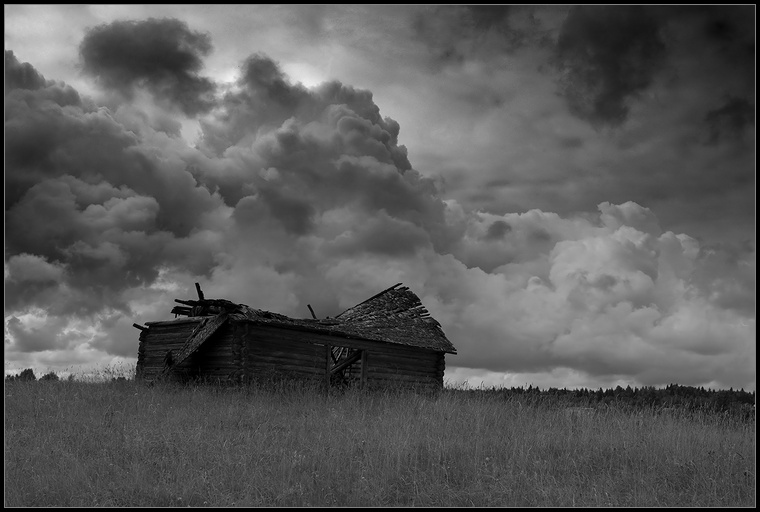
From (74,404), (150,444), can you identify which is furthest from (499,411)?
(74,404)

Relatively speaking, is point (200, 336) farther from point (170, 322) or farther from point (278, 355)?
point (170, 322)

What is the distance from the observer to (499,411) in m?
16.0

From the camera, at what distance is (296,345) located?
83.5 feet

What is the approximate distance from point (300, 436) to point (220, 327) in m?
13.9

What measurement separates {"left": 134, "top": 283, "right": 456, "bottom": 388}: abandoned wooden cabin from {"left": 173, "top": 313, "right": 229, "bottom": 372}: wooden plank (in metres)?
0.04

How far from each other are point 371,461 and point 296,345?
16.1 metres

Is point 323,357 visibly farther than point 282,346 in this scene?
Yes

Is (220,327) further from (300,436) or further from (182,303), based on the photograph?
(300,436)

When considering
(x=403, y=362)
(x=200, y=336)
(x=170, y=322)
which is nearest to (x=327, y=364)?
(x=403, y=362)

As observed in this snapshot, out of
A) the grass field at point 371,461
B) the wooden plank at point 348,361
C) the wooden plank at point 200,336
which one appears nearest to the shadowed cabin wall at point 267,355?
the wooden plank at point 200,336

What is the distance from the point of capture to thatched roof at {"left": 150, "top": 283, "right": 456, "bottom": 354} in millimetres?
24938

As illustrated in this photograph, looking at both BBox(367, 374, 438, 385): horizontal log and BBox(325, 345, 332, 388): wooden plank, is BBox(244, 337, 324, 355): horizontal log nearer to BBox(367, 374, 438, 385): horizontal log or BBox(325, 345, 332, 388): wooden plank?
BBox(325, 345, 332, 388): wooden plank

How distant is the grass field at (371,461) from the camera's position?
8570mm

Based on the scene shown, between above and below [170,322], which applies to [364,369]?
below
